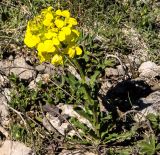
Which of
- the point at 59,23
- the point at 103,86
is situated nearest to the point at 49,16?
the point at 59,23

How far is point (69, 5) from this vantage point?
13.9ft

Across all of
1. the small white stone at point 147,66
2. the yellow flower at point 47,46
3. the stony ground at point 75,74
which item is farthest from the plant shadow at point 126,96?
the yellow flower at point 47,46

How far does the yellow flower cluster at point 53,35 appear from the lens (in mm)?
2428

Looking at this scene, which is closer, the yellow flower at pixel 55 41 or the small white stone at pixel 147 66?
the yellow flower at pixel 55 41

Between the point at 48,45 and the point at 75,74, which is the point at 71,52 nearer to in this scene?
the point at 48,45

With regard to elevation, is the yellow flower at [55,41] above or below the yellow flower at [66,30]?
below

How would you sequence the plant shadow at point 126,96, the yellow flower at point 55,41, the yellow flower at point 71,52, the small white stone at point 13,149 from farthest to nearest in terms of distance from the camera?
the plant shadow at point 126,96, the small white stone at point 13,149, the yellow flower at point 71,52, the yellow flower at point 55,41

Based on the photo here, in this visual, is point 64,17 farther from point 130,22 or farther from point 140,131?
point 130,22

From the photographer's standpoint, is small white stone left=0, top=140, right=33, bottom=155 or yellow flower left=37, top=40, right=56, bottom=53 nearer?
yellow flower left=37, top=40, right=56, bottom=53

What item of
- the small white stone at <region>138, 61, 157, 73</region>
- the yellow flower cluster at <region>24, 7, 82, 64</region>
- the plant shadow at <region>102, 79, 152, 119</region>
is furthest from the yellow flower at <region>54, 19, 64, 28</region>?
the small white stone at <region>138, 61, 157, 73</region>

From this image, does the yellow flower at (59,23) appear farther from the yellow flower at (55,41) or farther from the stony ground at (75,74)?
the stony ground at (75,74)

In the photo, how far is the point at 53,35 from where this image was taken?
95.1 inches

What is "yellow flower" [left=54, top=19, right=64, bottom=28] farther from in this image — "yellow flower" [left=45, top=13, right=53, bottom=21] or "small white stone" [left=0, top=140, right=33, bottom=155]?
"small white stone" [left=0, top=140, right=33, bottom=155]

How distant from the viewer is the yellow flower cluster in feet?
7.97
